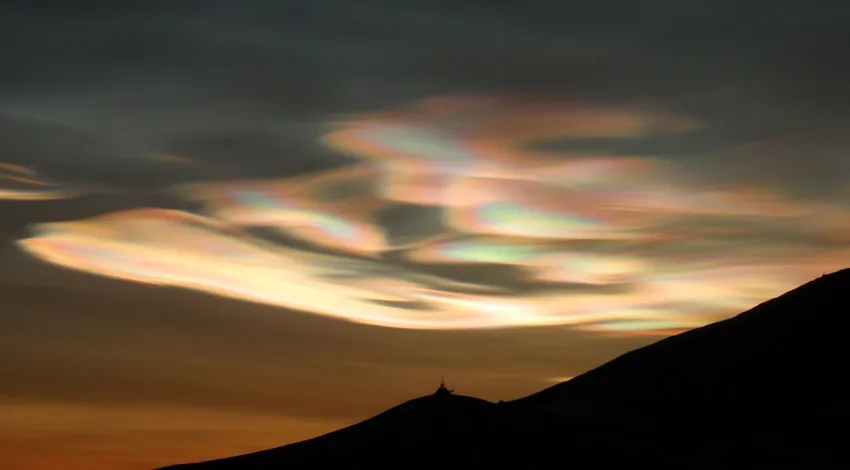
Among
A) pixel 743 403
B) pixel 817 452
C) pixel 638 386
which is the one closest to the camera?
pixel 817 452

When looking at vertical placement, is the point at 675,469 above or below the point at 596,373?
below

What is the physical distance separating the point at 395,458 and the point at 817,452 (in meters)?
40.5

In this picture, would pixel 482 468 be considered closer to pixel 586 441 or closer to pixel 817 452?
pixel 586 441

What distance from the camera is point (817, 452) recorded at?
102688 millimetres

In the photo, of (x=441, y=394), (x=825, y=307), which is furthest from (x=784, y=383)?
(x=441, y=394)

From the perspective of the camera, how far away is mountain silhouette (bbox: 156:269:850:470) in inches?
3583

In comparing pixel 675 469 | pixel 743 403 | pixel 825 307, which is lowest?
pixel 675 469

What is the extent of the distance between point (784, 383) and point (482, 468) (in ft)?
168

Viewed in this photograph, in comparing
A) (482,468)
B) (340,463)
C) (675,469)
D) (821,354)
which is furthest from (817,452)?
(340,463)

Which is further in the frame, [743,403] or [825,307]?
[825,307]

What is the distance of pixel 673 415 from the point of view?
122 meters

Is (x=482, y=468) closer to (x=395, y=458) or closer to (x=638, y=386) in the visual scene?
(x=395, y=458)

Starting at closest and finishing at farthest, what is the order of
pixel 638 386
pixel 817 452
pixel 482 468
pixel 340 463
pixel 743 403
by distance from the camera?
pixel 482 468
pixel 340 463
pixel 817 452
pixel 743 403
pixel 638 386

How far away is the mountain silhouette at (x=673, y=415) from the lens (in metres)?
91.0
